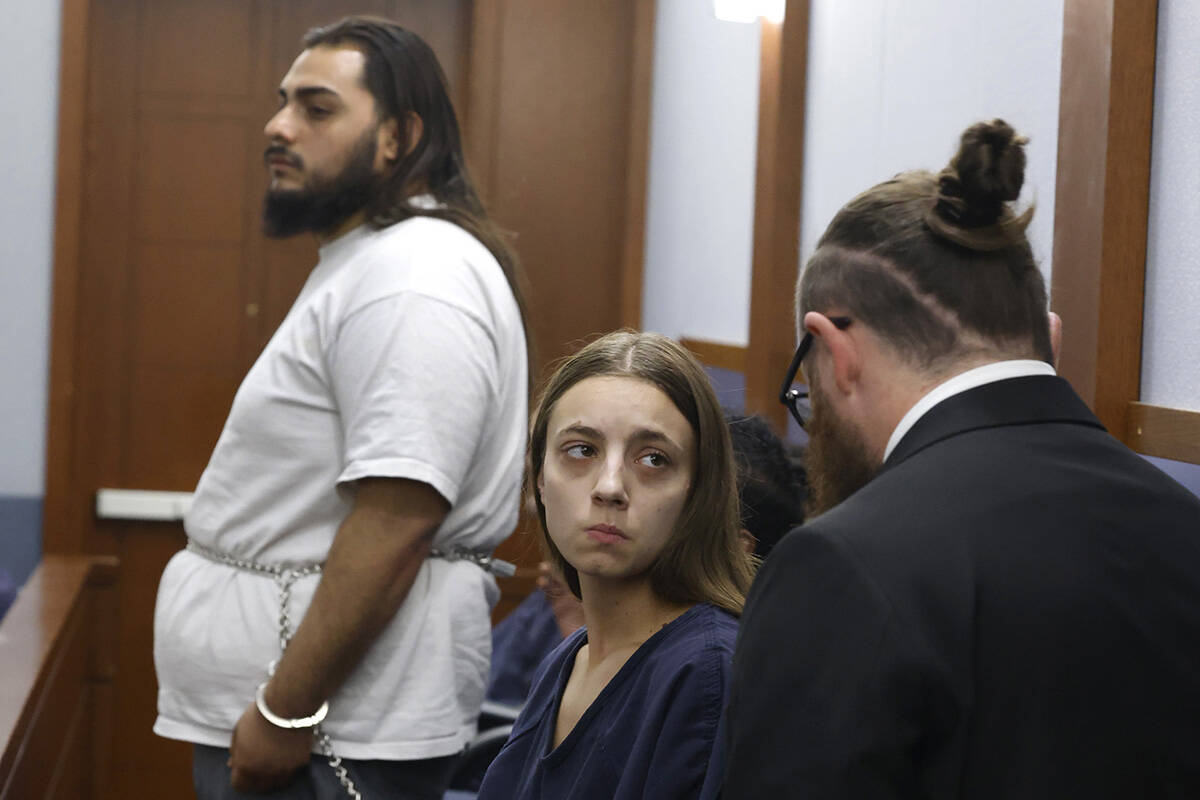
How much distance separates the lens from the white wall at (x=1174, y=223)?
4.35ft

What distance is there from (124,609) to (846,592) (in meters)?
3.63

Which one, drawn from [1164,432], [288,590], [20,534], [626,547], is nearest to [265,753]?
[288,590]

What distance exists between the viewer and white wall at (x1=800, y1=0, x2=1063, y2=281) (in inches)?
65.2

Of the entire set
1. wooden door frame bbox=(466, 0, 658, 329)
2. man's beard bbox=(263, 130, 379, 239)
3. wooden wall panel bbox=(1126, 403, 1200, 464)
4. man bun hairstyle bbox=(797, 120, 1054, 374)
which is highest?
wooden door frame bbox=(466, 0, 658, 329)

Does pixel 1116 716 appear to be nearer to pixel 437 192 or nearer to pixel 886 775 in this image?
pixel 886 775

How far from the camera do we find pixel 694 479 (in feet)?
4.20

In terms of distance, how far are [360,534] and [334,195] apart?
23.4 inches

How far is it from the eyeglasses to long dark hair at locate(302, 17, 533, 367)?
1000 millimetres

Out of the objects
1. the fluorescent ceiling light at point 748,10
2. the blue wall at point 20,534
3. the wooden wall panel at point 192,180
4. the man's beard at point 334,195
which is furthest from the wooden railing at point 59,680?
the fluorescent ceiling light at point 748,10

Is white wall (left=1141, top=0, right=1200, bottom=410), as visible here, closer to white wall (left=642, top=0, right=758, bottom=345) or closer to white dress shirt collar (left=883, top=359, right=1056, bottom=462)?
white dress shirt collar (left=883, top=359, right=1056, bottom=462)

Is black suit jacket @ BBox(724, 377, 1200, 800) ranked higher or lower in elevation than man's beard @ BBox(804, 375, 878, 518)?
lower

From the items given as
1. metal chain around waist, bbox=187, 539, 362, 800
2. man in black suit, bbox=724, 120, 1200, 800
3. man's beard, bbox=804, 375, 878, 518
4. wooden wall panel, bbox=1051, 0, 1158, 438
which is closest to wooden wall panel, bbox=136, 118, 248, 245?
metal chain around waist, bbox=187, 539, 362, 800

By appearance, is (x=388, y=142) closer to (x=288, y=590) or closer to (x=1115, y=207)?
(x=288, y=590)

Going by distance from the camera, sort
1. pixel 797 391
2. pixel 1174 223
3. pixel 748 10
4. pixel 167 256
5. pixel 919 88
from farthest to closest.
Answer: pixel 167 256
pixel 748 10
pixel 919 88
pixel 1174 223
pixel 797 391
